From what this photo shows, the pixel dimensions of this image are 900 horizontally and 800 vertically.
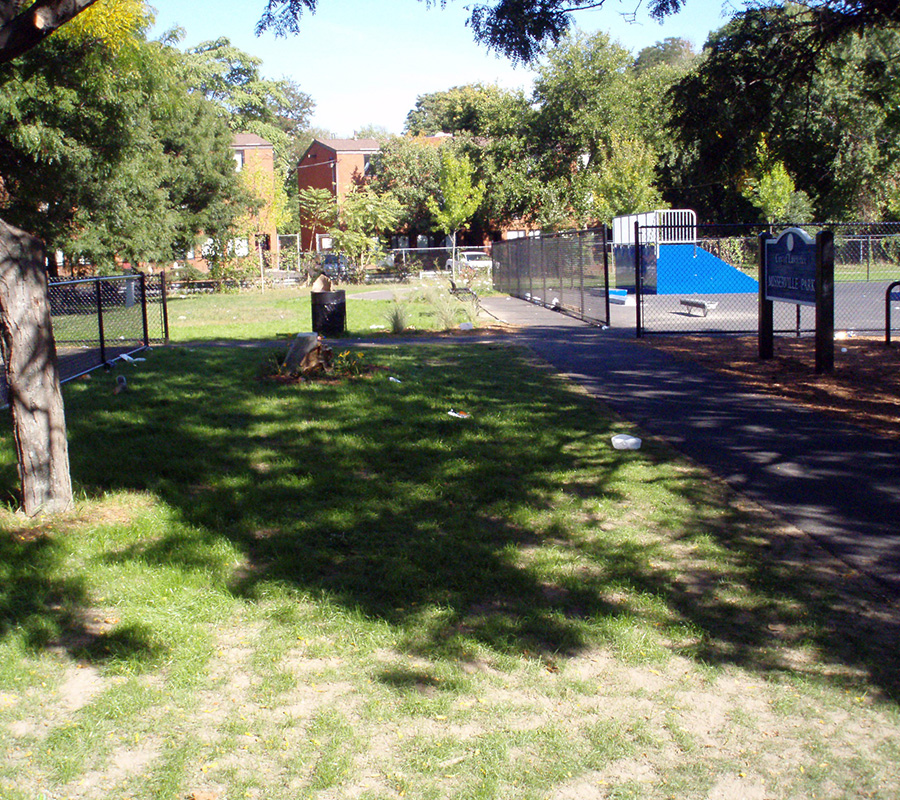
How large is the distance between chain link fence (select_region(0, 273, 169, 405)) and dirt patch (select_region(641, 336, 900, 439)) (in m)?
8.25

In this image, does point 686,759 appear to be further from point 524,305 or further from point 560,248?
point 524,305

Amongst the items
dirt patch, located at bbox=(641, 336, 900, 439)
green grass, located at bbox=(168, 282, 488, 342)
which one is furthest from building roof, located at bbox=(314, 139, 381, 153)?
dirt patch, located at bbox=(641, 336, 900, 439)

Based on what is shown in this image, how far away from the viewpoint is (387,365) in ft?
39.7

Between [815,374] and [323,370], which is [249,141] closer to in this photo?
[323,370]

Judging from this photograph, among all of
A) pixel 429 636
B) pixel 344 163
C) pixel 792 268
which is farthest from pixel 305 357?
pixel 344 163

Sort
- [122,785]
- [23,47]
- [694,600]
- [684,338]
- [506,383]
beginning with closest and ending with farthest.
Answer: [122,785] < [694,600] < [23,47] < [506,383] < [684,338]

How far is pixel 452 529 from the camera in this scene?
5703mm

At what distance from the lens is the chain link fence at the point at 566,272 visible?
19.5 metres

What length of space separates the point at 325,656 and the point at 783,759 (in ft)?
6.36

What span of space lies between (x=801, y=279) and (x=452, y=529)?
827 centimetres

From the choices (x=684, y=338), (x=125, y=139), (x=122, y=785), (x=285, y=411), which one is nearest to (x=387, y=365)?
(x=285, y=411)

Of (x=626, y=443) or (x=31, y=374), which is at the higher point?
(x=31, y=374)

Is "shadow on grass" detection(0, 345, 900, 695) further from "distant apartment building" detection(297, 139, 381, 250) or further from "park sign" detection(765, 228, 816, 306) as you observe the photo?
"distant apartment building" detection(297, 139, 381, 250)

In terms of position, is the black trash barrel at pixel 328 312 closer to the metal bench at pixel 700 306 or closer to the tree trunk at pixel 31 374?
the metal bench at pixel 700 306
